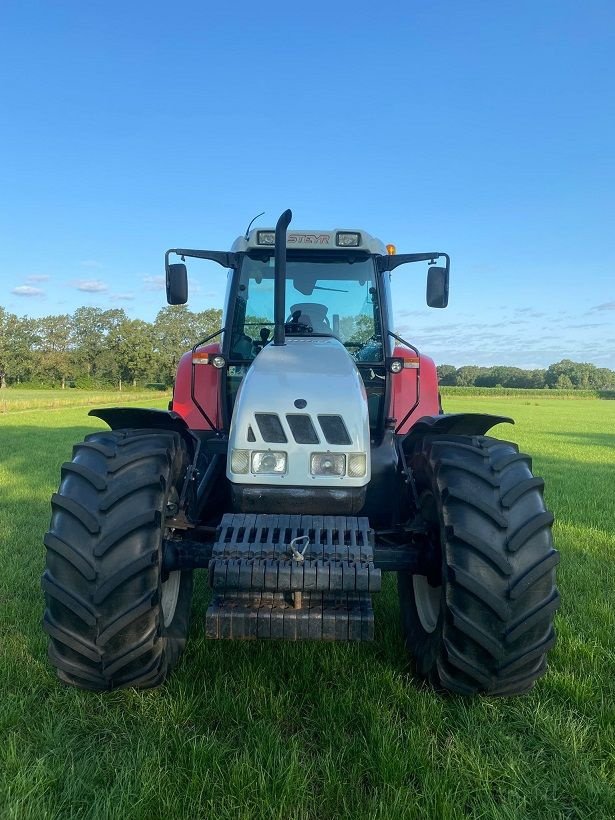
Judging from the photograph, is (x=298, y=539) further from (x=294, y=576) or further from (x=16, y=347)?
(x=16, y=347)

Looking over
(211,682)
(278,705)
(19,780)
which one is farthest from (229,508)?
(19,780)

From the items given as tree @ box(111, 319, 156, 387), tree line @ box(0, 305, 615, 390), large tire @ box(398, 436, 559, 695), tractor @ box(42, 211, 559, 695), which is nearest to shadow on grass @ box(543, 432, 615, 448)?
tractor @ box(42, 211, 559, 695)

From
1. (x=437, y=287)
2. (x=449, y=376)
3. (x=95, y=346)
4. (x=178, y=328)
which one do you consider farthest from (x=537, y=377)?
(x=437, y=287)

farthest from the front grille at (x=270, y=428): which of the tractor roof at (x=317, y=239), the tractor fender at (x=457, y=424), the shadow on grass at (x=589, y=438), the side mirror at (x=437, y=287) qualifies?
the shadow on grass at (x=589, y=438)

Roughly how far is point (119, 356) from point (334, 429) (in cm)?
8781

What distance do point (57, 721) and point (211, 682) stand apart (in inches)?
29.4

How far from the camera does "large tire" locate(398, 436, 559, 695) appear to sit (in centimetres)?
280

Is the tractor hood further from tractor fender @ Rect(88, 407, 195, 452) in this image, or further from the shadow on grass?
the shadow on grass

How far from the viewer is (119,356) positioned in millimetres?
86625

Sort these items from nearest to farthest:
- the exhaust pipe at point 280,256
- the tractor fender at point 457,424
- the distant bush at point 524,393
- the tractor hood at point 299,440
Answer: the tractor hood at point 299,440 → the exhaust pipe at point 280,256 → the tractor fender at point 457,424 → the distant bush at point 524,393

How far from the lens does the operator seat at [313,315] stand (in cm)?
463

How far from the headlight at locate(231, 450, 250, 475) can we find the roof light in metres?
2.08

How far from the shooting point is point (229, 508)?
13.8 ft

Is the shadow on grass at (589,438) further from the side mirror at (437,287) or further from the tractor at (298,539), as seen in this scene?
the tractor at (298,539)
